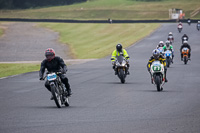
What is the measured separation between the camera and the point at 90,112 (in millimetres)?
11789

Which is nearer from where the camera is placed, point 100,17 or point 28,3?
point 100,17

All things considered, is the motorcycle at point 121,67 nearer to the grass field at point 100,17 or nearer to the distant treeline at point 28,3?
the grass field at point 100,17

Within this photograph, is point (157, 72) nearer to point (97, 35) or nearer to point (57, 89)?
point (57, 89)

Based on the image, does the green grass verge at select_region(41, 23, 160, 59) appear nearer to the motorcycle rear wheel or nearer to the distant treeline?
the motorcycle rear wheel

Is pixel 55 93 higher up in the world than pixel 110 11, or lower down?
higher up

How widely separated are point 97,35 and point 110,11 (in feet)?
156

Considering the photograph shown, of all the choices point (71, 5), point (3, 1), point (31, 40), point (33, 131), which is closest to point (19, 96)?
point (33, 131)

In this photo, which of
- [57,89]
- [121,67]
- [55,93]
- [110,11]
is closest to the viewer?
[55,93]

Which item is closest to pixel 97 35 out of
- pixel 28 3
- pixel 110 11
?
pixel 110 11

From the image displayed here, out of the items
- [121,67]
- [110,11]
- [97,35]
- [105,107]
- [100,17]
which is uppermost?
[105,107]

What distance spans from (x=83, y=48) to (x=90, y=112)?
3950 centimetres

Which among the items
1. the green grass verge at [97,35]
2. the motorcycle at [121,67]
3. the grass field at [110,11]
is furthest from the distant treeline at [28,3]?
the motorcycle at [121,67]

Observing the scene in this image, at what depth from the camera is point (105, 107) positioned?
1271 cm

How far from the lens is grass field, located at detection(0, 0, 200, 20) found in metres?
107
